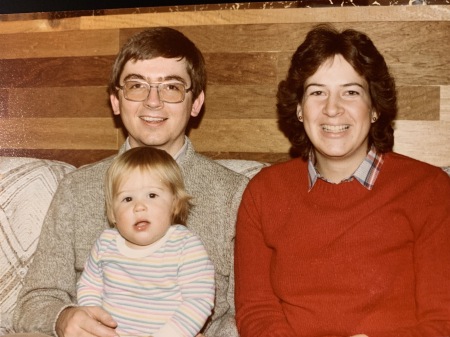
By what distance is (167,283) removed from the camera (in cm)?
162

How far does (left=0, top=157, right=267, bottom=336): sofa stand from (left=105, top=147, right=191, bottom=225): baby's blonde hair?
1.60 feet

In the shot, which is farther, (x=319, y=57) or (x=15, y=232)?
(x=15, y=232)

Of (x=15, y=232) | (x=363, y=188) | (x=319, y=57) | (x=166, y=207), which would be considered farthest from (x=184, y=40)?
(x=15, y=232)

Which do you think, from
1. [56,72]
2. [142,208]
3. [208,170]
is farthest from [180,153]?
[56,72]

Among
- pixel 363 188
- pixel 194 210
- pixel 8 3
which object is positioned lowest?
pixel 194 210

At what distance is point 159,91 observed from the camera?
197 cm

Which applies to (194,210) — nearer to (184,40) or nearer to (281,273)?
(281,273)

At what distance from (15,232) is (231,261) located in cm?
90

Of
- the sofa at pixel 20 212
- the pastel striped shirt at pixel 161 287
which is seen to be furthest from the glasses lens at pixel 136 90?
the pastel striped shirt at pixel 161 287

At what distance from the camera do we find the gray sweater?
190cm

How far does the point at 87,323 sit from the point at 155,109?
2.56ft

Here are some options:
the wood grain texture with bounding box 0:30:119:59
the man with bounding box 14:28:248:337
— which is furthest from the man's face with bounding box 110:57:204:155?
the wood grain texture with bounding box 0:30:119:59

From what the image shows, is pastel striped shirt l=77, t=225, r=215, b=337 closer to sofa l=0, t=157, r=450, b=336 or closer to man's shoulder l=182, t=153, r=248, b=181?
man's shoulder l=182, t=153, r=248, b=181

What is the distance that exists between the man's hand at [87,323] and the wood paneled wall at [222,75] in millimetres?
993
